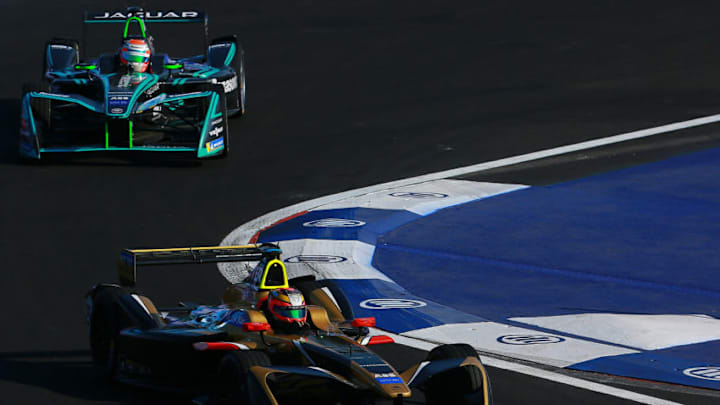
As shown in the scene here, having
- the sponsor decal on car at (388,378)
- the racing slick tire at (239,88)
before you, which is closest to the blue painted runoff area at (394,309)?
the sponsor decal on car at (388,378)

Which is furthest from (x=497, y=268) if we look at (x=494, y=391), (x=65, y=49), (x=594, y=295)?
(x=65, y=49)

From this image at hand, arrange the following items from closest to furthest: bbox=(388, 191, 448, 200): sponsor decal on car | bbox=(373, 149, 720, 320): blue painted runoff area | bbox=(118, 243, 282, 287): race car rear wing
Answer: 1. bbox=(118, 243, 282, 287): race car rear wing
2. bbox=(373, 149, 720, 320): blue painted runoff area
3. bbox=(388, 191, 448, 200): sponsor decal on car

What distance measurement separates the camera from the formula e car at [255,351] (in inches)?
262

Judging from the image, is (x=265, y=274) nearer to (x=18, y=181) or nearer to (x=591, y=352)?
(x=591, y=352)

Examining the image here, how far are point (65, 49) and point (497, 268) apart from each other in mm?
9114

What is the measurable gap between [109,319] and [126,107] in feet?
23.1

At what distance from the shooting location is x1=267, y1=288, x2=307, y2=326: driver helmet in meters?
7.21

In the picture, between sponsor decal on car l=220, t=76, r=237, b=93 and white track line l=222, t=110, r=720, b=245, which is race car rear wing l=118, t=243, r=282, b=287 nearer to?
white track line l=222, t=110, r=720, b=245

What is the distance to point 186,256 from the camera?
26.8 feet

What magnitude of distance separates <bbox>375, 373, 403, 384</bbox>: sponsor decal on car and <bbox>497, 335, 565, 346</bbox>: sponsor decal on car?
2.26 metres

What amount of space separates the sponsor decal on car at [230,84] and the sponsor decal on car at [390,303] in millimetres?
7598

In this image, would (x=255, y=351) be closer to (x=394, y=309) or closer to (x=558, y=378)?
(x=558, y=378)

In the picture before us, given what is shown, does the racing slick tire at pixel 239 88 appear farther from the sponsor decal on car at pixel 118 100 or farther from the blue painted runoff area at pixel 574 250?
the blue painted runoff area at pixel 574 250

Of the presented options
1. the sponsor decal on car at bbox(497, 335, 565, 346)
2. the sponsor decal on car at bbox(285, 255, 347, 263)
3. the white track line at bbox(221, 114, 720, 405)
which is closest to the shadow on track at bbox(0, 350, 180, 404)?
the white track line at bbox(221, 114, 720, 405)
